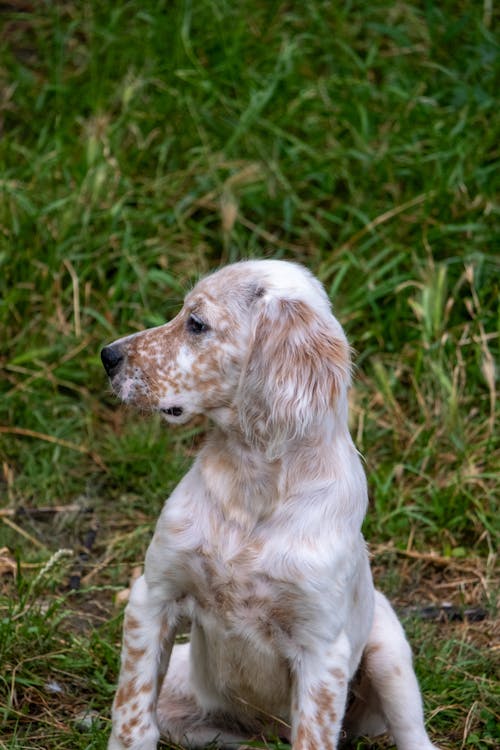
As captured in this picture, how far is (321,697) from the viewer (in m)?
3.31

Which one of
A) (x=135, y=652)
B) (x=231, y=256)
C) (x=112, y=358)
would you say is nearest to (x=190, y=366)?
(x=112, y=358)

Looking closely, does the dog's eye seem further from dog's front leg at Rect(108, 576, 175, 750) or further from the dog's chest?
dog's front leg at Rect(108, 576, 175, 750)

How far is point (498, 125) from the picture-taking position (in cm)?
625

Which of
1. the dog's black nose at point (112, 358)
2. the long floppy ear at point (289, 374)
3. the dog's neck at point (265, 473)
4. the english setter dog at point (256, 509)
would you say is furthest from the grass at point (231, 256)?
the long floppy ear at point (289, 374)

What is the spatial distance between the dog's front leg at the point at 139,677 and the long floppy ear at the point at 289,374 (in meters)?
0.54

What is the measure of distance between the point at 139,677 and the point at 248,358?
0.89m

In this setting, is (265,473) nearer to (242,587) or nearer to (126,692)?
(242,587)

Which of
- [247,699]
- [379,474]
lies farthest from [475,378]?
[247,699]

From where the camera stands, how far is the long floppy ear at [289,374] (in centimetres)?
321

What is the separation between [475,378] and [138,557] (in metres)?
1.63

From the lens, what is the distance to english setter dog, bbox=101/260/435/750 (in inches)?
128

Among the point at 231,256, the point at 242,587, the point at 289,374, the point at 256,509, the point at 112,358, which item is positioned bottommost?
the point at 231,256

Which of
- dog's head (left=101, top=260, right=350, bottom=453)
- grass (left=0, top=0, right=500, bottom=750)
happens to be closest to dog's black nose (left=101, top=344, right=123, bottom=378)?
dog's head (left=101, top=260, right=350, bottom=453)

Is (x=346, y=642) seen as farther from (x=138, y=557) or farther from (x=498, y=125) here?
(x=498, y=125)
